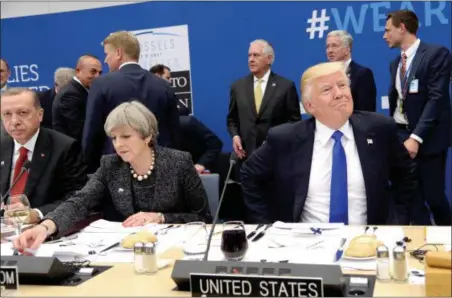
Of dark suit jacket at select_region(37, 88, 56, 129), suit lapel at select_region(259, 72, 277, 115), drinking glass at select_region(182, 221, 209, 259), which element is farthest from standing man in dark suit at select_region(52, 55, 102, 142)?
drinking glass at select_region(182, 221, 209, 259)

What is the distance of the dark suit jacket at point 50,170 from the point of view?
8.87 feet

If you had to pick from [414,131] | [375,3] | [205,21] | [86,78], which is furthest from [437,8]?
[86,78]

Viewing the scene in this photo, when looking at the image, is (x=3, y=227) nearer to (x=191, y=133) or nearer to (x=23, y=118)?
(x=23, y=118)

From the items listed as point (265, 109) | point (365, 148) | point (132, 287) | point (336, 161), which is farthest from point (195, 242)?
→ point (265, 109)

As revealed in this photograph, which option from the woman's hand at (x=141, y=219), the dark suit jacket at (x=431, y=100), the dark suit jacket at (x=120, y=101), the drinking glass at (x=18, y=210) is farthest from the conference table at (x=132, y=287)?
the dark suit jacket at (x=431, y=100)

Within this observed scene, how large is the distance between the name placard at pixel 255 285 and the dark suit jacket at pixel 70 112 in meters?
2.94

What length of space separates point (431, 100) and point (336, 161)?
1.62 m

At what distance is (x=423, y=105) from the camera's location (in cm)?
388

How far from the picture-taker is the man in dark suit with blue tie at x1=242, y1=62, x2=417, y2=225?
2.42 meters

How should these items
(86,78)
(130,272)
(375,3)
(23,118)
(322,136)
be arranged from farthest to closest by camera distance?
(375,3) < (86,78) < (23,118) < (322,136) < (130,272)

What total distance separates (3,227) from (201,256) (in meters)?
0.60

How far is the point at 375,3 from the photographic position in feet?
16.5

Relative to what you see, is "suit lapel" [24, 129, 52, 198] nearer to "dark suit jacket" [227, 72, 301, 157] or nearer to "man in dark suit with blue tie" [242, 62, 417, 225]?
"man in dark suit with blue tie" [242, 62, 417, 225]

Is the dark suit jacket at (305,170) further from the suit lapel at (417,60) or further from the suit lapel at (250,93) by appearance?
the suit lapel at (250,93)
